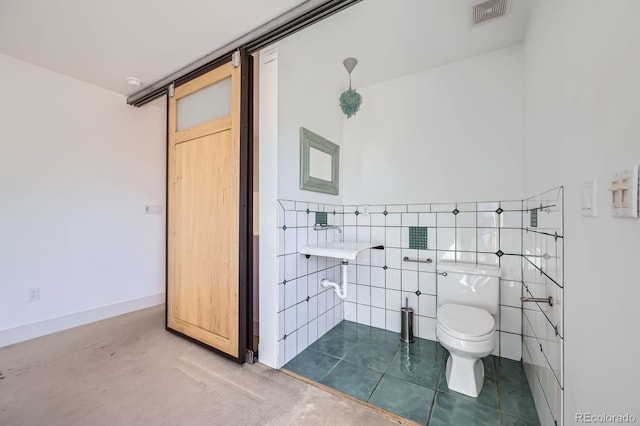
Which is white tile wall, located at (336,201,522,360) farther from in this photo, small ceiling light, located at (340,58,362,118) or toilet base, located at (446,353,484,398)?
small ceiling light, located at (340,58,362,118)

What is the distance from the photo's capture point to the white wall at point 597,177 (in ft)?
2.11

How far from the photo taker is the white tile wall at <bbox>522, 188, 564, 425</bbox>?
1.11m

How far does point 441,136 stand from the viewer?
2266 mm

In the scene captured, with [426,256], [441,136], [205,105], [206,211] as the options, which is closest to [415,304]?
[426,256]

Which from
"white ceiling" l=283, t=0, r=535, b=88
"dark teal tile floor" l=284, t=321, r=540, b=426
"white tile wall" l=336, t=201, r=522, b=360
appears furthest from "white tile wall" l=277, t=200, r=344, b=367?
"white ceiling" l=283, t=0, r=535, b=88

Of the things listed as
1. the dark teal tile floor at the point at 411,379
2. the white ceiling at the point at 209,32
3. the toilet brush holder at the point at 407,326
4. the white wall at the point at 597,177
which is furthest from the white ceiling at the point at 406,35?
the dark teal tile floor at the point at 411,379

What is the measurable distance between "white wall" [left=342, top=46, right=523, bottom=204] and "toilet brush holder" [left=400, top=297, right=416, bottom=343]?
1.02 metres

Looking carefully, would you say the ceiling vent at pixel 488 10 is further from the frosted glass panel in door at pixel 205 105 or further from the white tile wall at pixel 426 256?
the frosted glass panel in door at pixel 205 105

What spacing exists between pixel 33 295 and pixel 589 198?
12.8 feet

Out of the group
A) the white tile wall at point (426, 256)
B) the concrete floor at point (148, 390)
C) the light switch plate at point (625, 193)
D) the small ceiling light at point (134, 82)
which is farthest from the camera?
the small ceiling light at point (134, 82)

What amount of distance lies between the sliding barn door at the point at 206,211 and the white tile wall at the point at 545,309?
183cm

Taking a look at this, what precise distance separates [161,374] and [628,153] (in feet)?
8.44

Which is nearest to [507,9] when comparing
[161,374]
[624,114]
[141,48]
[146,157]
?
[624,114]

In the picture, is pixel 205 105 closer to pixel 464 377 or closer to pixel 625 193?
pixel 625 193
